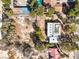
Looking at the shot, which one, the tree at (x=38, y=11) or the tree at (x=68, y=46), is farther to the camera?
the tree at (x=68, y=46)

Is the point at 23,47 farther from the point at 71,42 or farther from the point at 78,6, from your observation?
the point at 78,6

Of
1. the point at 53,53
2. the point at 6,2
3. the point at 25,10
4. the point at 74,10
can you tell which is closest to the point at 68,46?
the point at 53,53

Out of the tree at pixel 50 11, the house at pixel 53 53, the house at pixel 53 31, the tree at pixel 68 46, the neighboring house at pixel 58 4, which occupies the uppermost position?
the neighboring house at pixel 58 4

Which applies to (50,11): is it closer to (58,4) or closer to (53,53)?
(58,4)

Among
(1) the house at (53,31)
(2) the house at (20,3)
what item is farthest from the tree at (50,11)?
(2) the house at (20,3)

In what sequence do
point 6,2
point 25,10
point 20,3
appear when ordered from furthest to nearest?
point 20,3 < point 25,10 < point 6,2

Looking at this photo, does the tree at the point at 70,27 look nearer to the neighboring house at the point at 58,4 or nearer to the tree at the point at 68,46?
the tree at the point at 68,46

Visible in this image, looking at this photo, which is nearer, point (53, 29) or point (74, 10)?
point (74, 10)

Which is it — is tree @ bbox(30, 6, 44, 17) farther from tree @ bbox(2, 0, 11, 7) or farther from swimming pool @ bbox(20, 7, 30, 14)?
tree @ bbox(2, 0, 11, 7)

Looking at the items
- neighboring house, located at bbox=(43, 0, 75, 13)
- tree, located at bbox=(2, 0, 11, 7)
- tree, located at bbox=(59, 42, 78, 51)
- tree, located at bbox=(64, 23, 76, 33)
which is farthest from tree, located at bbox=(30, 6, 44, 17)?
tree, located at bbox=(59, 42, 78, 51)
